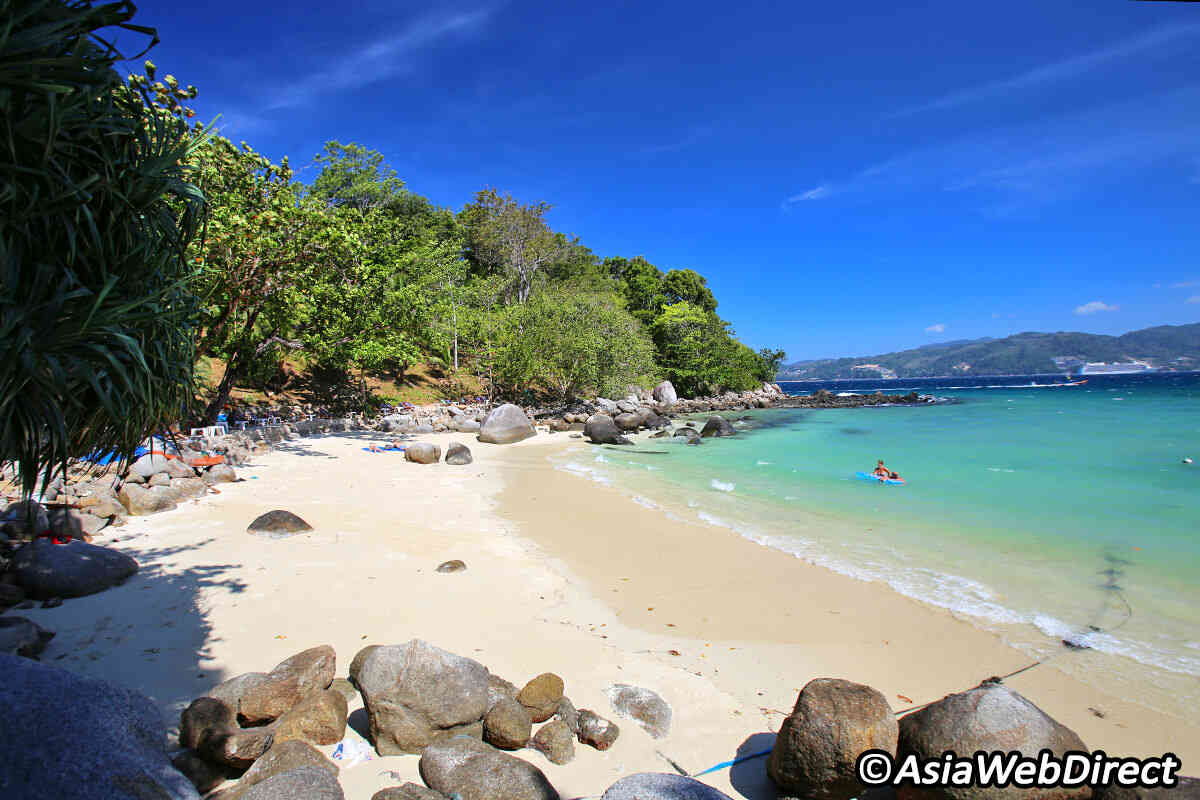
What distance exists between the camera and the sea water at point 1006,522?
657 cm

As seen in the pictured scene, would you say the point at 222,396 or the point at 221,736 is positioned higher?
the point at 222,396

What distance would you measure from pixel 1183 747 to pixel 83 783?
7557mm

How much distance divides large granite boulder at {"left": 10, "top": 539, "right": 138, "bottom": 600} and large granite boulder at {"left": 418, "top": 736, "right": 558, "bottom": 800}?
4.93 m

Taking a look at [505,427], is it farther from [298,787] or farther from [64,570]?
[298,787]

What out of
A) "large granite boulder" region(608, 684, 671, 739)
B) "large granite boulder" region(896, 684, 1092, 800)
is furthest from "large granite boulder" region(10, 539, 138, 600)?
"large granite boulder" region(896, 684, 1092, 800)

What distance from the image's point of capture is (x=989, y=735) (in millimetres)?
3229

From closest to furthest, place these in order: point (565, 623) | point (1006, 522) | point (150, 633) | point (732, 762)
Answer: point (732, 762) → point (150, 633) → point (565, 623) → point (1006, 522)

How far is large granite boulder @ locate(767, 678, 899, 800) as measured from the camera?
11.3ft

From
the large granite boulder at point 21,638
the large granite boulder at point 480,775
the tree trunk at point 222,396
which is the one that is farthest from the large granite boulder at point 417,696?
the tree trunk at point 222,396

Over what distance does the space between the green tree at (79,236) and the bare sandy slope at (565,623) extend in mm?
2620

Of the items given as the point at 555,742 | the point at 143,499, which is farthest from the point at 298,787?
the point at 143,499

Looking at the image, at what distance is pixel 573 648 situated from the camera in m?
5.59

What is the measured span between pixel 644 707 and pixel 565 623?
1.93m

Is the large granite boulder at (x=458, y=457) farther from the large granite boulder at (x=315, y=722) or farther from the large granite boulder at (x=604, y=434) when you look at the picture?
the large granite boulder at (x=315, y=722)
